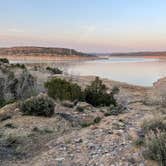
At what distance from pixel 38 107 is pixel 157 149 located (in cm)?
544

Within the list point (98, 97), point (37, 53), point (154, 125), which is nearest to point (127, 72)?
point (98, 97)

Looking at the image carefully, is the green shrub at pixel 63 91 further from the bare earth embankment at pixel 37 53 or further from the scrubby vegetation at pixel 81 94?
the bare earth embankment at pixel 37 53

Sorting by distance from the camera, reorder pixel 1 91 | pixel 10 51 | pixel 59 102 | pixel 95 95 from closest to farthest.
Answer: pixel 59 102
pixel 95 95
pixel 1 91
pixel 10 51

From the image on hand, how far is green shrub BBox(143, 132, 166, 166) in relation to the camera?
561 centimetres


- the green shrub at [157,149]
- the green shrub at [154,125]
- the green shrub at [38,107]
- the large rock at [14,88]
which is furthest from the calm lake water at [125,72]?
the green shrub at [157,149]

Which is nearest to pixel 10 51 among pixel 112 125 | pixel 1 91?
pixel 1 91

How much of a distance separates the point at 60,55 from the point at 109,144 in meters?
112

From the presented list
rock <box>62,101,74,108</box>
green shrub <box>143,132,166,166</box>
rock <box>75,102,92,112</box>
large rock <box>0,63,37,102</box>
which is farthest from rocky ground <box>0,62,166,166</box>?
large rock <box>0,63,37,102</box>

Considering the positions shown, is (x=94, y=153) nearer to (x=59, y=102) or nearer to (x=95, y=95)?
(x=59, y=102)

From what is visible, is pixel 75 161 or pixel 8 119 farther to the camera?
pixel 8 119

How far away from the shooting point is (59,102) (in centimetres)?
1316

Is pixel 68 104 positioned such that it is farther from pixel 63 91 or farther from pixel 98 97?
pixel 98 97

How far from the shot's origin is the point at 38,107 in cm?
1057

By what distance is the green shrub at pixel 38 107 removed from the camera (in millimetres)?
10555
